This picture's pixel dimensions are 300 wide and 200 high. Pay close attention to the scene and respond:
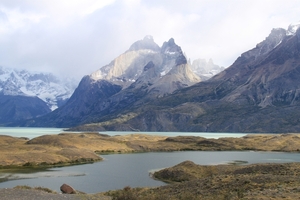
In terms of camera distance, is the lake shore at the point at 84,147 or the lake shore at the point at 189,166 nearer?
the lake shore at the point at 189,166

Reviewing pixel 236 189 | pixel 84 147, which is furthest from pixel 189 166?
pixel 84 147

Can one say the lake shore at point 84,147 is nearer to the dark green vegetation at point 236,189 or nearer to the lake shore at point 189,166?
the lake shore at point 189,166

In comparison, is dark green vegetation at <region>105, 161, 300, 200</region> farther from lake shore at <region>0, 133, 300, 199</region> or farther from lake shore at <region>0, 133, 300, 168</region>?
lake shore at <region>0, 133, 300, 168</region>

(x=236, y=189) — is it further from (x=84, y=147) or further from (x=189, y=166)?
(x=84, y=147)

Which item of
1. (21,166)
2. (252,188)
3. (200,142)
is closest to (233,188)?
(252,188)

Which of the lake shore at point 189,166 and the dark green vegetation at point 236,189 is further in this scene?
the lake shore at point 189,166

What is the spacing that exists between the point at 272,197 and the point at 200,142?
15407 centimetres

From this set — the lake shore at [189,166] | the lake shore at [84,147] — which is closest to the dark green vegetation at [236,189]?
the lake shore at [189,166]

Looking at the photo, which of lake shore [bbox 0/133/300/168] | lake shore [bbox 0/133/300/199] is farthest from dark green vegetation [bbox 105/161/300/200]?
lake shore [bbox 0/133/300/168]

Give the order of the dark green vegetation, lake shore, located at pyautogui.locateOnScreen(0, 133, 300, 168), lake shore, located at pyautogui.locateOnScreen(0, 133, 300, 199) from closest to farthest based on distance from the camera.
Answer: the dark green vegetation, lake shore, located at pyautogui.locateOnScreen(0, 133, 300, 199), lake shore, located at pyautogui.locateOnScreen(0, 133, 300, 168)

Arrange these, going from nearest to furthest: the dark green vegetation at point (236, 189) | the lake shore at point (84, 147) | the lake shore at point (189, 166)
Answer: the dark green vegetation at point (236, 189)
the lake shore at point (189, 166)
the lake shore at point (84, 147)

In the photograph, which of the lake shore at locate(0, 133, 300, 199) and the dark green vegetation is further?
the lake shore at locate(0, 133, 300, 199)

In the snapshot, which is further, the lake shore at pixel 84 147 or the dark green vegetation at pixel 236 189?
the lake shore at pixel 84 147

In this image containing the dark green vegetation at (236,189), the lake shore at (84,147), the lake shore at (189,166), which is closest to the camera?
the dark green vegetation at (236,189)
